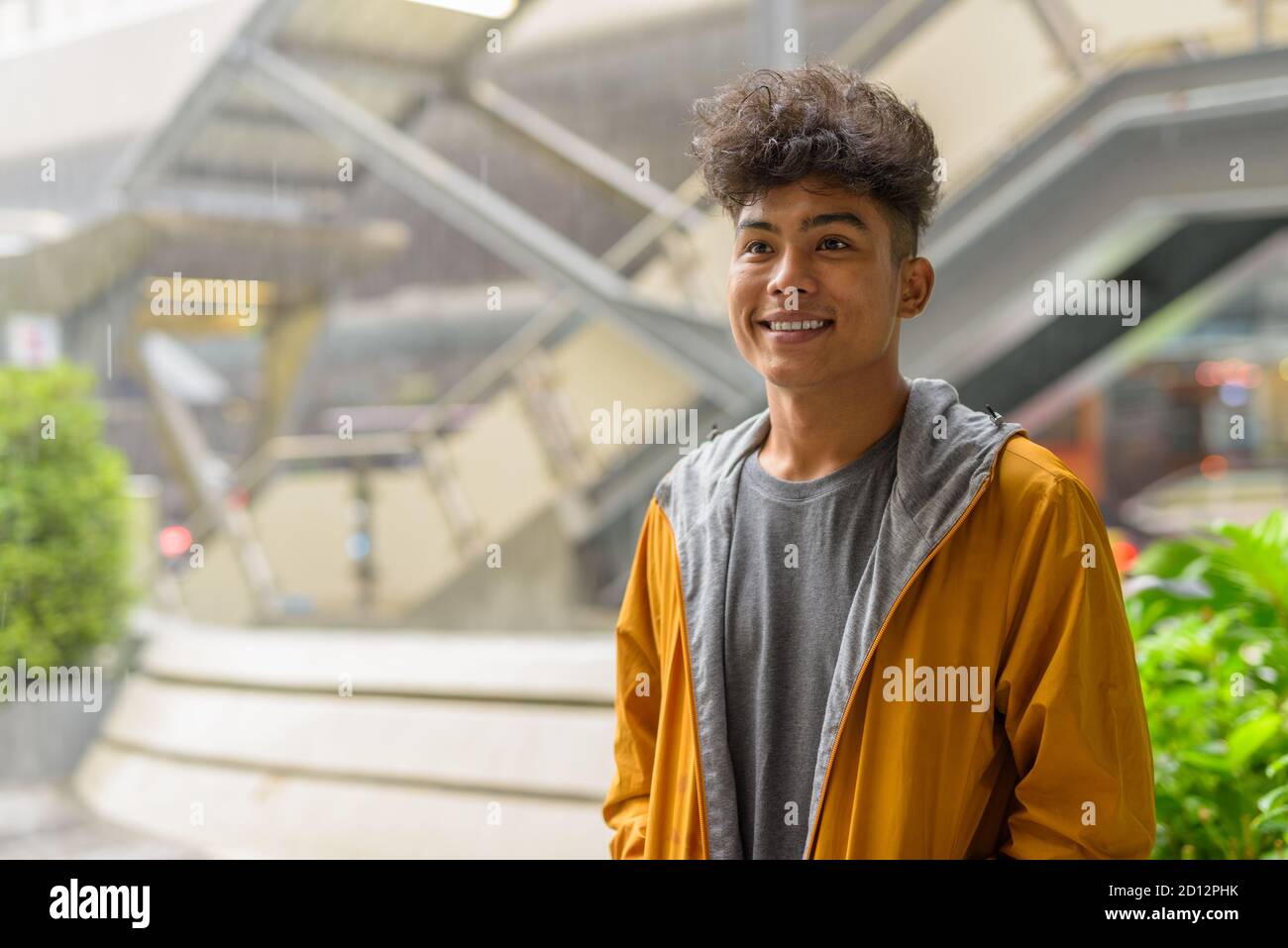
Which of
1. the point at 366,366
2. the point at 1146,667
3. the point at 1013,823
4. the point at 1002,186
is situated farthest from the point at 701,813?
the point at 366,366

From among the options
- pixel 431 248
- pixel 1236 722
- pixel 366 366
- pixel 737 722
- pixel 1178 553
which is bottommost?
pixel 1236 722

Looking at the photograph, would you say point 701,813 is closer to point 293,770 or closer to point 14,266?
point 293,770

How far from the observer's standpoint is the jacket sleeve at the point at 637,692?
1883 millimetres

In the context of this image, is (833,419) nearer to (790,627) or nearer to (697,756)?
(790,627)

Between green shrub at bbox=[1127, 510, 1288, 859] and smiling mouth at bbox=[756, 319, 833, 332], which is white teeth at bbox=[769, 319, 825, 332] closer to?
smiling mouth at bbox=[756, 319, 833, 332]

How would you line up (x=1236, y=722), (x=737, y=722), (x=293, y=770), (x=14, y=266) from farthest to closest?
(x=14, y=266)
(x=293, y=770)
(x=1236, y=722)
(x=737, y=722)

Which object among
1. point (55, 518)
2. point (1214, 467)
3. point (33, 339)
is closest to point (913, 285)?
point (55, 518)

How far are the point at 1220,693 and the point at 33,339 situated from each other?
637cm

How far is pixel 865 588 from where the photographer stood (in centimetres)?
159

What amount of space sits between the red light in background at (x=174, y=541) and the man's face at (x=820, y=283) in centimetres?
623

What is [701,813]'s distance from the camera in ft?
5.41

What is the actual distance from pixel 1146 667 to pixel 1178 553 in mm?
602

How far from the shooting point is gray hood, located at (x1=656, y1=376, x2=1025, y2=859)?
5.12 ft

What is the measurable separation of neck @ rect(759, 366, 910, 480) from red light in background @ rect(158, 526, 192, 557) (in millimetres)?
6153
